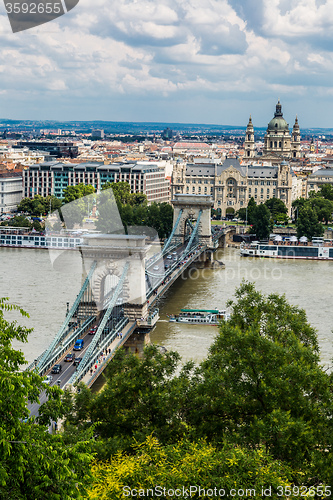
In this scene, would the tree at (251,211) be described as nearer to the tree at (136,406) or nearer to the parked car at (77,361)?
the parked car at (77,361)

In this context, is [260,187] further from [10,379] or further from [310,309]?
[10,379]

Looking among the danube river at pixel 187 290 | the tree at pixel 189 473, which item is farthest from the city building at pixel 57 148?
the tree at pixel 189 473

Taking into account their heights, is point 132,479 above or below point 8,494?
below

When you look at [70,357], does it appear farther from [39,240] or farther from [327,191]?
[327,191]

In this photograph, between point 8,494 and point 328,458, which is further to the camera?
point 328,458

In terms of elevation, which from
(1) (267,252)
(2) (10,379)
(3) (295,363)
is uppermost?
(2) (10,379)

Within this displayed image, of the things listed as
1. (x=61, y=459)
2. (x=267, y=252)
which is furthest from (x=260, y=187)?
(x=61, y=459)
